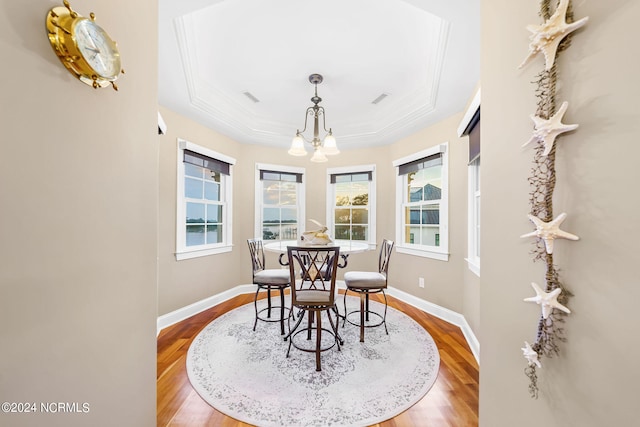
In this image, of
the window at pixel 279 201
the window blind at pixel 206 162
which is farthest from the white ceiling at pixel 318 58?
the window at pixel 279 201

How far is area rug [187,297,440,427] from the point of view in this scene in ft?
5.11

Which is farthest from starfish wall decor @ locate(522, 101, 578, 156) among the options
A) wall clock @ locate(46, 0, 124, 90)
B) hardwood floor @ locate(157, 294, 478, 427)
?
hardwood floor @ locate(157, 294, 478, 427)

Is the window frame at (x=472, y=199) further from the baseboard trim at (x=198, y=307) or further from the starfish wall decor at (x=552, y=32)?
the baseboard trim at (x=198, y=307)

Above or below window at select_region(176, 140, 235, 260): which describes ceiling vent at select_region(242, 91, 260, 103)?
above

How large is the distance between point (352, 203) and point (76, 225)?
3800 millimetres

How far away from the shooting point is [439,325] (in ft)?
9.26

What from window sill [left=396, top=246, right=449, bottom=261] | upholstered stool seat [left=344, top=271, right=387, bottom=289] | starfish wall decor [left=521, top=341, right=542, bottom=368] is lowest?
upholstered stool seat [left=344, top=271, right=387, bottom=289]

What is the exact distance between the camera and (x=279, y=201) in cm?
429

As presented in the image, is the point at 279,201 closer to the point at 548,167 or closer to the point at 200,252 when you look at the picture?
the point at 200,252

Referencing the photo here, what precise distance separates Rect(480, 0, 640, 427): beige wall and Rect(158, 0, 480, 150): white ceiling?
114 centimetres

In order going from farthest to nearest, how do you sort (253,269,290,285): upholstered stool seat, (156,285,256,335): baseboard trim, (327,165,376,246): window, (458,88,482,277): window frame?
(327,165,376,246): window, (156,285,256,335): baseboard trim, (253,269,290,285): upholstered stool seat, (458,88,482,277): window frame

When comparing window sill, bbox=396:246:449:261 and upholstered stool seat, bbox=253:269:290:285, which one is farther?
window sill, bbox=396:246:449:261

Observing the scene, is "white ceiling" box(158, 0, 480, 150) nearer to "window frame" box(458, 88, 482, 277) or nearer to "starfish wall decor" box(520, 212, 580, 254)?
"window frame" box(458, 88, 482, 277)

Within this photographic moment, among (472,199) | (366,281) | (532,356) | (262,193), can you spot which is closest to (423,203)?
(472,199)
